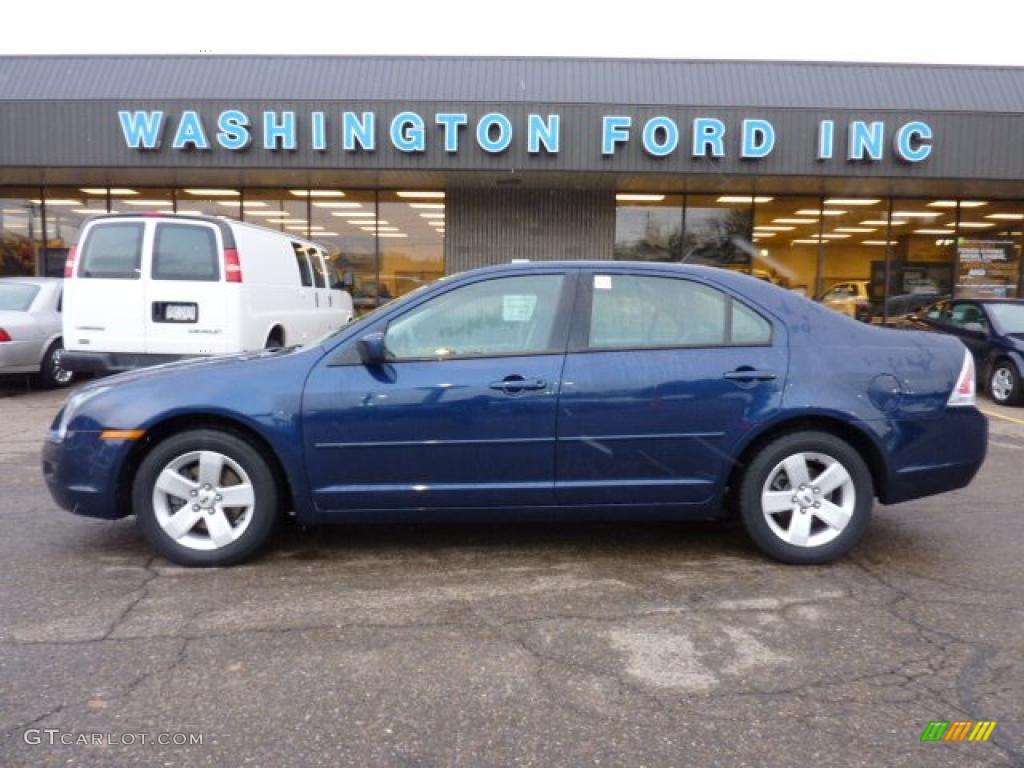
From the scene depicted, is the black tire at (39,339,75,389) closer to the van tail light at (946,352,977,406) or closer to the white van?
the white van

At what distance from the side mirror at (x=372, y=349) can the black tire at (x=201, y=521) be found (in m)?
0.74

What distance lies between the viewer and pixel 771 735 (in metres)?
2.70

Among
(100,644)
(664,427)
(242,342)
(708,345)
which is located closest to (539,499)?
(664,427)

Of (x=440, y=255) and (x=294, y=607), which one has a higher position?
(x=440, y=255)

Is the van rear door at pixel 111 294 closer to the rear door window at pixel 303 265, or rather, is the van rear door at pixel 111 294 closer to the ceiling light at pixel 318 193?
the rear door window at pixel 303 265

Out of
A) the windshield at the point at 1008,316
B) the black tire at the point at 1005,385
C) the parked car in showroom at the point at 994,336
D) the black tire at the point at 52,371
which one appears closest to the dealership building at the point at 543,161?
the black tire at the point at 52,371

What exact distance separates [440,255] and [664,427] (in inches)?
510

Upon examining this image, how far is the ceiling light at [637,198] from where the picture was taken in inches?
645

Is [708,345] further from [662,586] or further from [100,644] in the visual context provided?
[100,644]

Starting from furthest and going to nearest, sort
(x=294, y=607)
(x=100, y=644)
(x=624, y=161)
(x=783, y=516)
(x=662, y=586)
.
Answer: (x=624, y=161) → (x=783, y=516) → (x=662, y=586) → (x=294, y=607) → (x=100, y=644)

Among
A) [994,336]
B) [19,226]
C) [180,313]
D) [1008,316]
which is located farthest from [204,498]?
[19,226]

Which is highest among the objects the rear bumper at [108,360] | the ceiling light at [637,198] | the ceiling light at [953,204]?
the ceiling light at [953,204]

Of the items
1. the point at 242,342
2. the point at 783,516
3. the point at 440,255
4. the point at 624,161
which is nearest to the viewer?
the point at 783,516

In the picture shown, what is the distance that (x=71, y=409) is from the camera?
427 centimetres
